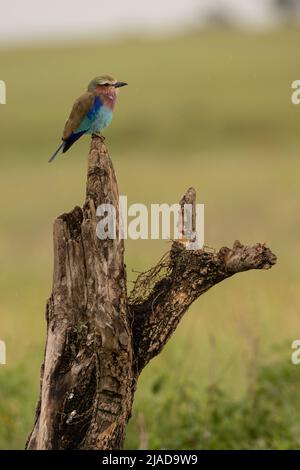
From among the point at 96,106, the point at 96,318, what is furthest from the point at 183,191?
the point at 96,318

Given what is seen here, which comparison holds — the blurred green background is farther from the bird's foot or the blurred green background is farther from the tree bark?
the bird's foot

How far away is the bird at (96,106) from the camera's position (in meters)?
4.96

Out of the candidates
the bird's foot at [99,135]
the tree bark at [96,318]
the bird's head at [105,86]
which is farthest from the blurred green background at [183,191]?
the bird's head at [105,86]

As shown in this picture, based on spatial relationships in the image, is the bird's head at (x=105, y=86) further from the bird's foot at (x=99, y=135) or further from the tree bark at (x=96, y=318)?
the tree bark at (x=96, y=318)

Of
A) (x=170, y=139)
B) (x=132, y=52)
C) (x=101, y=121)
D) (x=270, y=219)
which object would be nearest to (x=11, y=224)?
(x=270, y=219)

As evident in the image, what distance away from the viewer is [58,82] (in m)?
43.3

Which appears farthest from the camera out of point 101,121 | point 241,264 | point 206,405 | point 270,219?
point 270,219

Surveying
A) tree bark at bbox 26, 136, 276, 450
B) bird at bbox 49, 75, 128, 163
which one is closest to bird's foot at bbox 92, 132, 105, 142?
bird at bbox 49, 75, 128, 163

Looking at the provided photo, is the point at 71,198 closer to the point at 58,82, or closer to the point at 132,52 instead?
the point at 58,82

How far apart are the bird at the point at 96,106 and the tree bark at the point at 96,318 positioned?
0.27 m

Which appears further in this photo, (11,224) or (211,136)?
(211,136)
